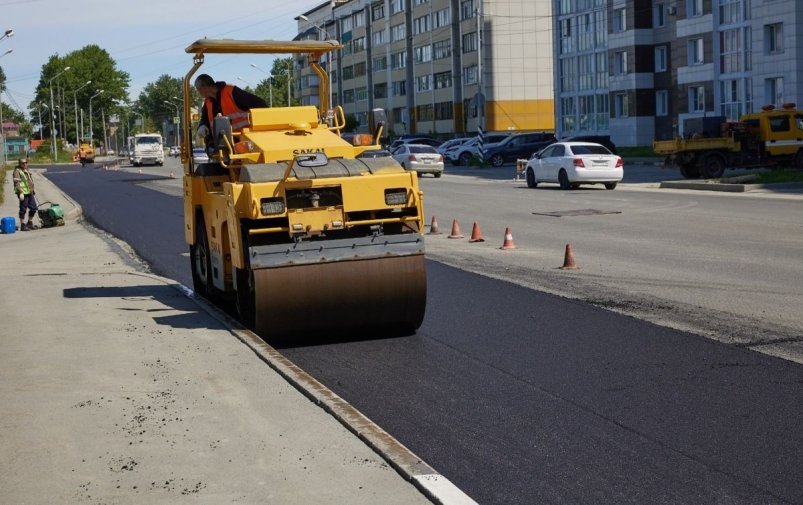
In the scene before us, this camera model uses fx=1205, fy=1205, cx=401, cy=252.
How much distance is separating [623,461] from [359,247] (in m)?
4.31

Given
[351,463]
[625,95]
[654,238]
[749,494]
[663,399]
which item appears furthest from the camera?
[625,95]

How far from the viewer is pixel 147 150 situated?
8956 cm

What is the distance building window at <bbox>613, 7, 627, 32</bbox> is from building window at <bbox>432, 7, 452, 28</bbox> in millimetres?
30858

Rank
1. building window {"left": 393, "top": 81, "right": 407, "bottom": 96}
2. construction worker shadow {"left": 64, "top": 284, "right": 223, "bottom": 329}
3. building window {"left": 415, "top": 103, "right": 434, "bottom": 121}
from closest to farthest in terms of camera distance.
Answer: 1. construction worker shadow {"left": 64, "top": 284, "right": 223, "bottom": 329}
2. building window {"left": 415, "top": 103, "right": 434, "bottom": 121}
3. building window {"left": 393, "top": 81, "right": 407, "bottom": 96}

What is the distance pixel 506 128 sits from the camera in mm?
97562

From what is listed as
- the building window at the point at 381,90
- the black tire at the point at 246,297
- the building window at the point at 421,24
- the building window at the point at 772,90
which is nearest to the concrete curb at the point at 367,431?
the black tire at the point at 246,297

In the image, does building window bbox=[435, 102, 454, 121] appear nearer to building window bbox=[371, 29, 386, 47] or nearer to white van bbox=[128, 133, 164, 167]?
building window bbox=[371, 29, 386, 47]

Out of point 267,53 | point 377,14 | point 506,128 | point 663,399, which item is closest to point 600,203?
point 267,53

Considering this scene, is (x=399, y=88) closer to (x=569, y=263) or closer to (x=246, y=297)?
(x=569, y=263)

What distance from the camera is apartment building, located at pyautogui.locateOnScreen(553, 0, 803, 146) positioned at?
55.7 meters

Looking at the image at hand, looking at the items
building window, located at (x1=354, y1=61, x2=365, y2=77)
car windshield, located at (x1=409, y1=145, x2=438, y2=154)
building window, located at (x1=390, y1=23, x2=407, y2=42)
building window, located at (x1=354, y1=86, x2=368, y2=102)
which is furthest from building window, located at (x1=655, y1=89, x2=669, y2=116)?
building window, located at (x1=354, y1=61, x2=365, y2=77)

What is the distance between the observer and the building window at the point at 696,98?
214ft

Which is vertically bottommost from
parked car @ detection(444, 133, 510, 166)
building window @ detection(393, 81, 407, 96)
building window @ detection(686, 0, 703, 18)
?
parked car @ detection(444, 133, 510, 166)

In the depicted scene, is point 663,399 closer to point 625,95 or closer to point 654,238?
point 654,238
